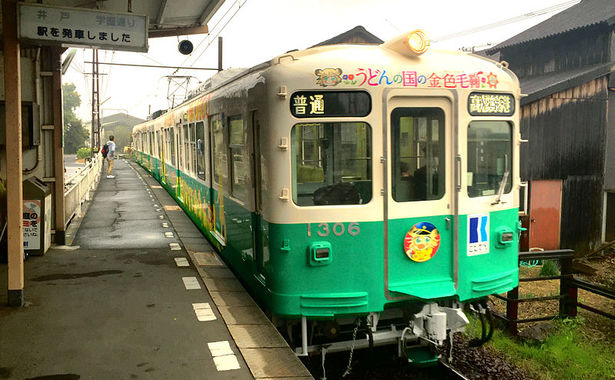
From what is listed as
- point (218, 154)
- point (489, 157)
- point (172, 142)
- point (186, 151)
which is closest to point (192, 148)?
point (186, 151)

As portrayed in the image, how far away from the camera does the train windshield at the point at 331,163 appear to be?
4.99 meters

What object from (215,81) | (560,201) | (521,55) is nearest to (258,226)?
(215,81)

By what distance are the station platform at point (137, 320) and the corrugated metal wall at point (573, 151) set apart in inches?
364

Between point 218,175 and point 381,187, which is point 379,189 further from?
point 218,175

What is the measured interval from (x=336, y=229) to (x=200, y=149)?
15.5ft

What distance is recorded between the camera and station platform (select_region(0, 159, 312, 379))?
446 centimetres

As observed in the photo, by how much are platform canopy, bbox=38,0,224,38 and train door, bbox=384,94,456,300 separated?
13.5 ft

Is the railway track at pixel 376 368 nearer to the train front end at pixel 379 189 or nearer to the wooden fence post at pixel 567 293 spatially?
the train front end at pixel 379 189

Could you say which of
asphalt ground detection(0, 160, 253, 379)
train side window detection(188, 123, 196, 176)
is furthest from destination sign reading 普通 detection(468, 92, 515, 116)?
train side window detection(188, 123, 196, 176)

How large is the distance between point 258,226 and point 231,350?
4.32 ft

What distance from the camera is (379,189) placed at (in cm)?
505

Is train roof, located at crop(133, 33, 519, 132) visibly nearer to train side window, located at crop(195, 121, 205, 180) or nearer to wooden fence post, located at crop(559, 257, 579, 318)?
wooden fence post, located at crop(559, 257, 579, 318)

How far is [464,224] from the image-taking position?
5.32 meters

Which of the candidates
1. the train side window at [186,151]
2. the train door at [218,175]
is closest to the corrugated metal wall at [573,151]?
the train side window at [186,151]
